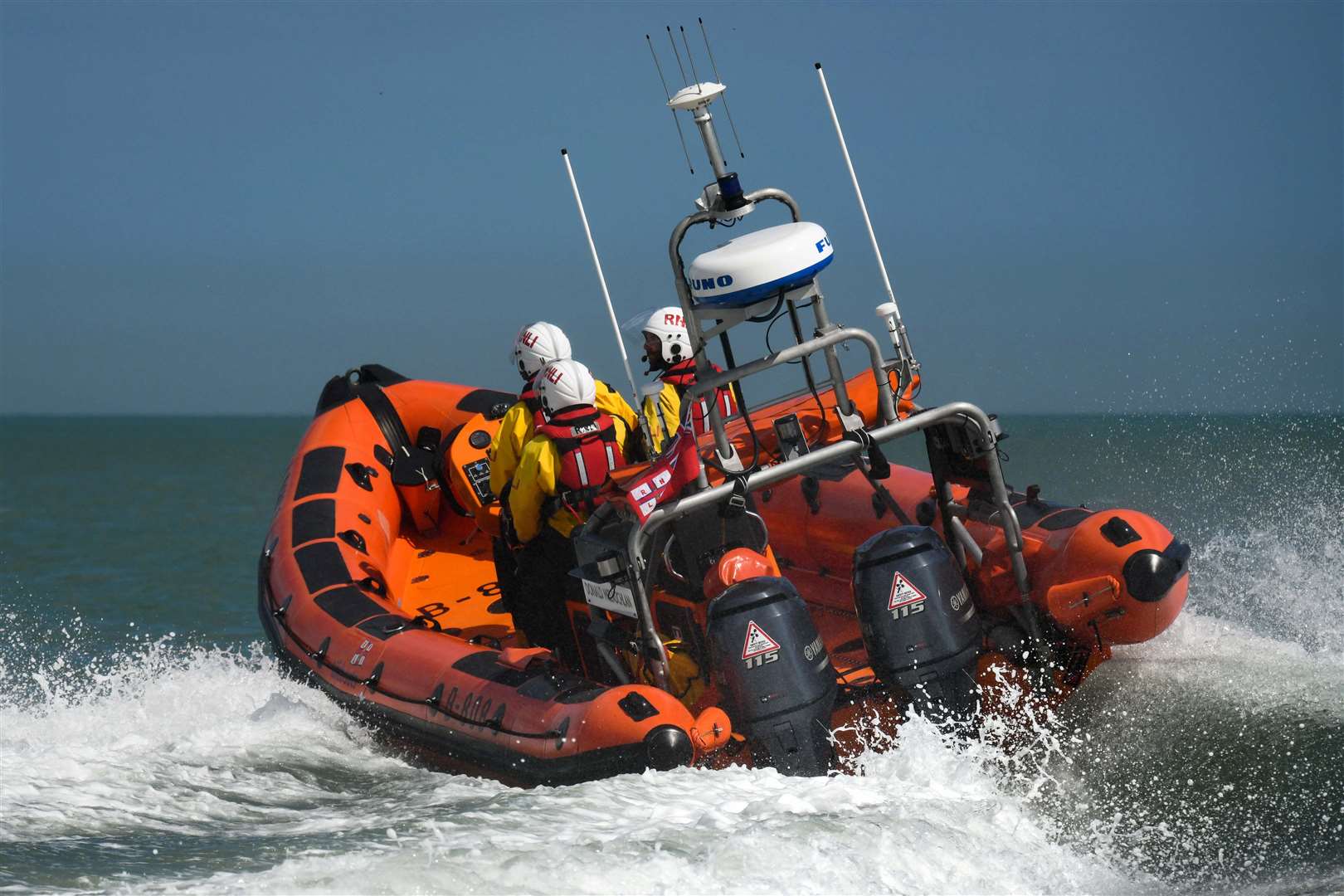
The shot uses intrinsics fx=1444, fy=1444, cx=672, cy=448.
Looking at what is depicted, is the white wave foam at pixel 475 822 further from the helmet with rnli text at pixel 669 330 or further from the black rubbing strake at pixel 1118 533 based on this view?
the helmet with rnli text at pixel 669 330

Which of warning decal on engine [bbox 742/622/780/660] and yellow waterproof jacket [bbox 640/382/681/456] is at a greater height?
yellow waterproof jacket [bbox 640/382/681/456]

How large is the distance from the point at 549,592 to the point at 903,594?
1.43 meters

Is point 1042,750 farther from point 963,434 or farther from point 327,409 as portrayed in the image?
point 327,409

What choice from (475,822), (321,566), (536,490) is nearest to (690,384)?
(536,490)

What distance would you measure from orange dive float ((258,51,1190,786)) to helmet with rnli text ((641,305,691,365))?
0.39 metres

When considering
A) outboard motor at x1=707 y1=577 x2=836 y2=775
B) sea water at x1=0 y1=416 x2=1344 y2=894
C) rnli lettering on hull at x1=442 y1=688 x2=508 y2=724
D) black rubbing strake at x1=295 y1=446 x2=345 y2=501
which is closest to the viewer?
sea water at x1=0 y1=416 x2=1344 y2=894

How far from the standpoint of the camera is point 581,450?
14.6 ft

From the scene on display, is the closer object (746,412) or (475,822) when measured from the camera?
(475,822)

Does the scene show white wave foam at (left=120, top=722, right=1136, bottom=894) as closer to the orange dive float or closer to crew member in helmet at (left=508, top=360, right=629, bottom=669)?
the orange dive float

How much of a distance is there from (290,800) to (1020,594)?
6.85 ft

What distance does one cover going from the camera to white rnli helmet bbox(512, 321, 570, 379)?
5.18 meters

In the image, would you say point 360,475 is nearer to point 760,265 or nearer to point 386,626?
point 386,626

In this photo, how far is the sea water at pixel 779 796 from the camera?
9.65ft

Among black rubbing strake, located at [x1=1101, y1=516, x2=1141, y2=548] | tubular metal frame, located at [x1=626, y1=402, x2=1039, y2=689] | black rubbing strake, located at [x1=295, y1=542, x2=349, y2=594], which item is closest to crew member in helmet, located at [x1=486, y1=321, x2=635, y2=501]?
black rubbing strake, located at [x1=295, y1=542, x2=349, y2=594]
